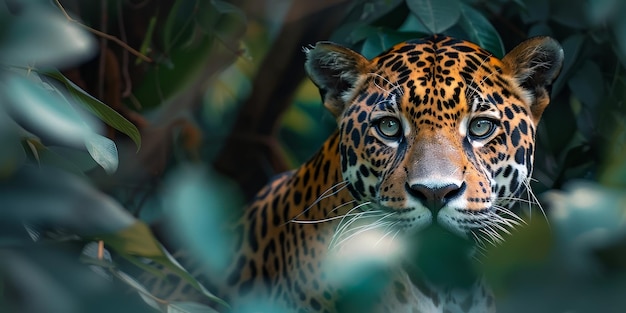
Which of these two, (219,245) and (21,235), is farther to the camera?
(219,245)

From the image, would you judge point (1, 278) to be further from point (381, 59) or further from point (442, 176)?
point (381, 59)

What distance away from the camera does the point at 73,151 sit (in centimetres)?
157

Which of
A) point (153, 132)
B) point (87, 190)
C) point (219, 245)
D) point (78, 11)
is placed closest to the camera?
point (87, 190)

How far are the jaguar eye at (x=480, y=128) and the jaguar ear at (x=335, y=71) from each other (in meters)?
0.33

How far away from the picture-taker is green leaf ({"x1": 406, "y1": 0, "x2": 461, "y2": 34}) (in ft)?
7.95

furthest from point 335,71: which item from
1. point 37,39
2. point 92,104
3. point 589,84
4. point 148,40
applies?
point 37,39

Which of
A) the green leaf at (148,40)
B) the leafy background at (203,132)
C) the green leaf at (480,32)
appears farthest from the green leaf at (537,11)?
the green leaf at (148,40)

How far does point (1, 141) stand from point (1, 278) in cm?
10

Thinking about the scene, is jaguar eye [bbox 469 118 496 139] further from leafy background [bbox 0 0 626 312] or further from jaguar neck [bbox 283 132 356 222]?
jaguar neck [bbox 283 132 356 222]

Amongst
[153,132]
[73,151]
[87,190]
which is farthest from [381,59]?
[87,190]

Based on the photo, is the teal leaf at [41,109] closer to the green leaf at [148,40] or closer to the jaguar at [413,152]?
the jaguar at [413,152]

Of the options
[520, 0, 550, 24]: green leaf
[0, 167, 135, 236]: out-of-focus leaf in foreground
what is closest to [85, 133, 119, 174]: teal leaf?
[0, 167, 135, 236]: out-of-focus leaf in foreground

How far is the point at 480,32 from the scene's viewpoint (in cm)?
264

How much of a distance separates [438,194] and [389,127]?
0.29m
